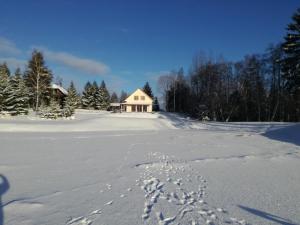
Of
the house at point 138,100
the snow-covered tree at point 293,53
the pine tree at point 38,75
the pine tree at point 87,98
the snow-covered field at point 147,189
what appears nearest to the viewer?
the snow-covered field at point 147,189

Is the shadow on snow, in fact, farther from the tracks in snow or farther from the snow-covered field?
the tracks in snow

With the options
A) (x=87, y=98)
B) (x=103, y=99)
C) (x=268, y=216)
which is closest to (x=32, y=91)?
(x=87, y=98)

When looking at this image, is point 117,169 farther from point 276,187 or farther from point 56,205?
point 276,187

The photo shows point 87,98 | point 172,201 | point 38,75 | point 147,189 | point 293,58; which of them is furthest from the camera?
point 87,98

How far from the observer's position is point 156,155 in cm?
1121

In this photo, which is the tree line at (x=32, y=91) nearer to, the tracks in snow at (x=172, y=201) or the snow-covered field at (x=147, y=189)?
the snow-covered field at (x=147, y=189)

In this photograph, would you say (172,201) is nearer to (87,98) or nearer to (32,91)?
(32,91)

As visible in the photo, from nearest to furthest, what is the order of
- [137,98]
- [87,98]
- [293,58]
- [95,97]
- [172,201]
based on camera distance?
[172,201]
[293,58]
[137,98]
[87,98]
[95,97]

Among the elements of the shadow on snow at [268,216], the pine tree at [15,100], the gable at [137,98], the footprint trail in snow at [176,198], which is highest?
the gable at [137,98]

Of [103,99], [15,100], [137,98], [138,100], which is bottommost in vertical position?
[15,100]

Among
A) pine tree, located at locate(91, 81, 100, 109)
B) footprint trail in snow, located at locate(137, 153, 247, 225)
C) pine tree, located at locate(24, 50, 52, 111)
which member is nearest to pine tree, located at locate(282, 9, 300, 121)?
footprint trail in snow, located at locate(137, 153, 247, 225)

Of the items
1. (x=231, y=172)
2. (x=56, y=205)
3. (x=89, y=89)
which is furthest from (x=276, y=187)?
(x=89, y=89)

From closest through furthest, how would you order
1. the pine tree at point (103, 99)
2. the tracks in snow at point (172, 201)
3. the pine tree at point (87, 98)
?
the tracks in snow at point (172, 201) < the pine tree at point (87, 98) < the pine tree at point (103, 99)

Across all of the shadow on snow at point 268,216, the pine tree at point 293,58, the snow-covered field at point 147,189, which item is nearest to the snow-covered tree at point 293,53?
the pine tree at point 293,58
